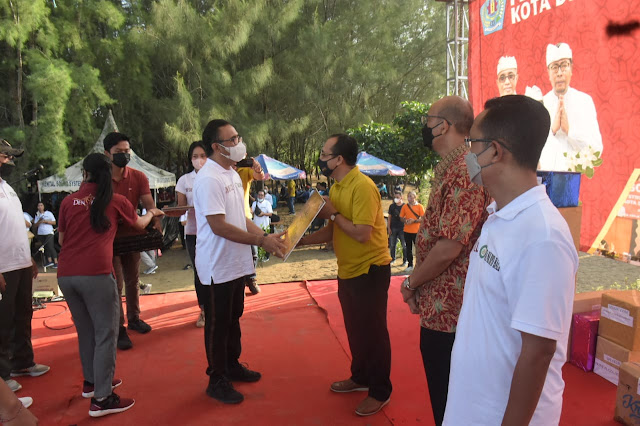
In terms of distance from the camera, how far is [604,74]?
4.37 meters

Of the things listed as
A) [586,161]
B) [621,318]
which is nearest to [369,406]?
[621,318]

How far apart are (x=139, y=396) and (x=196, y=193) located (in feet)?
4.95

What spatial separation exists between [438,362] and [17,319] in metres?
3.16

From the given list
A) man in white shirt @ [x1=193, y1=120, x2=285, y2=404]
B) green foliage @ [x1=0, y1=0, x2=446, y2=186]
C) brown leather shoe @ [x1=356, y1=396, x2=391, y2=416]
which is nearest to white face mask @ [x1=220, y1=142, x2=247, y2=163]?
man in white shirt @ [x1=193, y1=120, x2=285, y2=404]

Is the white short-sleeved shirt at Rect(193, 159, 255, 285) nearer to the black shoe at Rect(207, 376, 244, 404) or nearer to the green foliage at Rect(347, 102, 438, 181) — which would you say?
the black shoe at Rect(207, 376, 244, 404)

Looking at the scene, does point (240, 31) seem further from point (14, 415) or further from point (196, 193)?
point (14, 415)

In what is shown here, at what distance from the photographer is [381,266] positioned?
267cm

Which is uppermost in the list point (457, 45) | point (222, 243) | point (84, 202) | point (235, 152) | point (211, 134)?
point (457, 45)

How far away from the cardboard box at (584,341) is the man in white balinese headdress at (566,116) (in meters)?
2.14

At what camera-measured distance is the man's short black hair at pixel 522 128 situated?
113 cm

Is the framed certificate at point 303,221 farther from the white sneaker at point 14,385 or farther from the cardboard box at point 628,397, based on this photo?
the white sneaker at point 14,385

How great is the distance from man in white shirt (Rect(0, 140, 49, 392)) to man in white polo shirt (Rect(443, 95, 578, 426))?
3.02 meters

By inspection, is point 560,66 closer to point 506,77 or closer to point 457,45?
point 506,77

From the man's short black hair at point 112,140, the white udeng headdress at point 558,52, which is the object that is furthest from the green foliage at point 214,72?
the man's short black hair at point 112,140
